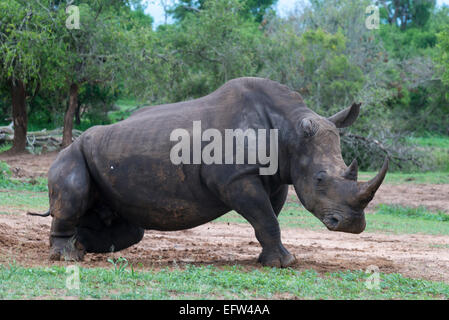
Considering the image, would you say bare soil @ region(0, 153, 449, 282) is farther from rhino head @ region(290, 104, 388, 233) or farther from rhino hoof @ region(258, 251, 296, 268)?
rhino head @ region(290, 104, 388, 233)

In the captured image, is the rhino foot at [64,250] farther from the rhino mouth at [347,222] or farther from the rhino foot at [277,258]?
the rhino mouth at [347,222]

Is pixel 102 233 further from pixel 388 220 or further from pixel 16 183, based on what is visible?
pixel 16 183

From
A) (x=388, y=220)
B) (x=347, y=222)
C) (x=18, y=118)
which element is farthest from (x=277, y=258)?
(x=18, y=118)

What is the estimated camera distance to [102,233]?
24.1 feet

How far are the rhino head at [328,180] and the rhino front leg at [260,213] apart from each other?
0.35 m

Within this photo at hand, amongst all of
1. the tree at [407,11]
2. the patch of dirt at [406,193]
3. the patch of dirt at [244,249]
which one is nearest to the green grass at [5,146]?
the patch of dirt at [406,193]

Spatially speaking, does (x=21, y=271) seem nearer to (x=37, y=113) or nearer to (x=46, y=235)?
(x=46, y=235)

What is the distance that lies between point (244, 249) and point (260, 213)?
1877mm

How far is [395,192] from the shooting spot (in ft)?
51.2

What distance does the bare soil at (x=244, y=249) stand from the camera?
6.97 metres

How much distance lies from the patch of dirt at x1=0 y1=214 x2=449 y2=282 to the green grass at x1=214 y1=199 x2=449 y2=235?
61 centimetres

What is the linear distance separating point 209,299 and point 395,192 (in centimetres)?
1138

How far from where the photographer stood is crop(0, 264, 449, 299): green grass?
16.3 ft
